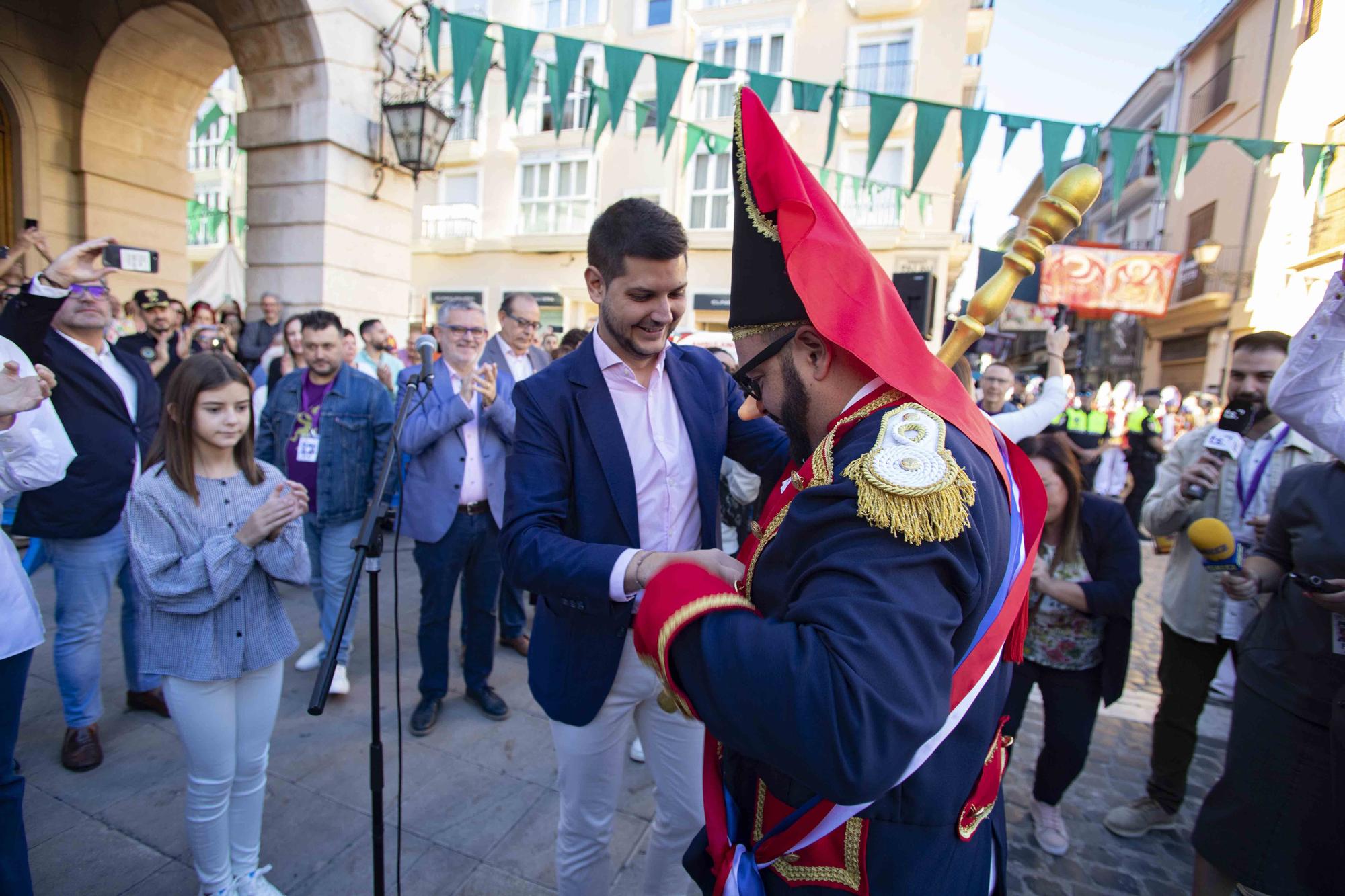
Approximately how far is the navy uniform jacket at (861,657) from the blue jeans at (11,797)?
224 cm

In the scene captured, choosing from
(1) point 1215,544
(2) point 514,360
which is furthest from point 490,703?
(1) point 1215,544

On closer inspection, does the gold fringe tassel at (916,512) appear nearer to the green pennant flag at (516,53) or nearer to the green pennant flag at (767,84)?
the green pennant flag at (767,84)

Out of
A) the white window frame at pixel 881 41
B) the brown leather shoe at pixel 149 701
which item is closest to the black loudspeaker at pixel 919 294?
the brown leather shoe at pixel 149 701

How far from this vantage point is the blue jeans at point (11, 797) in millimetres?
1880

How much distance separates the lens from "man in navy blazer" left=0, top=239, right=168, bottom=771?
2895 mm

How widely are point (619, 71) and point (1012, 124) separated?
3.86 m

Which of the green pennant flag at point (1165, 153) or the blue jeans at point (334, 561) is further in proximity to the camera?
the green pennant flag at point (1165, 153)

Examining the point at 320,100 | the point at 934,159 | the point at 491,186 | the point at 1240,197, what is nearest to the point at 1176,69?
the point at 1240,197

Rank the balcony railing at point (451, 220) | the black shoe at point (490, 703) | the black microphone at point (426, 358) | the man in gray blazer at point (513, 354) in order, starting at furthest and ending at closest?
the balcony railing at point (451, 220) → the man in gray blazer at point (513, 354) → the black shoe at point (490, 703) → the black microphone at point (426, 358)

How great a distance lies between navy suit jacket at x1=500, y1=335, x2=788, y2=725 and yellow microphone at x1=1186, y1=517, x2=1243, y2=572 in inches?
68.2

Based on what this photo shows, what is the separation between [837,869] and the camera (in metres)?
1.17

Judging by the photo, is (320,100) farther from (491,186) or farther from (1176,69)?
(1176,69)

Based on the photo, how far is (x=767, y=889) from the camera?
1.29 metres

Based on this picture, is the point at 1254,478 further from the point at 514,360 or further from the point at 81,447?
the point at 81,447
